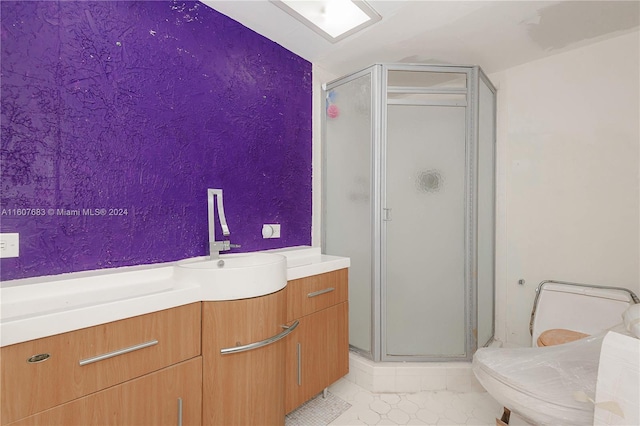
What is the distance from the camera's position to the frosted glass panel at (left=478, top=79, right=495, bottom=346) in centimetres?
221

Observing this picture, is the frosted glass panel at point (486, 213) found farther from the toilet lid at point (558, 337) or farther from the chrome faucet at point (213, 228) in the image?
the chrome faucet at point (213, 228)

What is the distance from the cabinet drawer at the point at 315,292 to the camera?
5.44ft

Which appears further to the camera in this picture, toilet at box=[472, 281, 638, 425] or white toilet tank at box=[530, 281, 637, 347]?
white toilet tank at box=[530, 281, 637, 347]

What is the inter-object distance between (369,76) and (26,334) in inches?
84.7

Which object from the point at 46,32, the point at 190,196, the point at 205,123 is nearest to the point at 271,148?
the point at 205,123

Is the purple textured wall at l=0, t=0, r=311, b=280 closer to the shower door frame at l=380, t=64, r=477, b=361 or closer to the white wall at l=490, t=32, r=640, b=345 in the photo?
the shower door frame at l=380, t=64, r=477, b=361

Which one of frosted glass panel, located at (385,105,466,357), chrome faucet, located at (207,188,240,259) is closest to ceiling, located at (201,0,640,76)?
frosted glass panel, located at (385,105,466,357)

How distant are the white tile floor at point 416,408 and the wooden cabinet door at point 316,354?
182 mm

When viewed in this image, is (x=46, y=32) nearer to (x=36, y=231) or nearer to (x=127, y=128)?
(x=127, y=128)

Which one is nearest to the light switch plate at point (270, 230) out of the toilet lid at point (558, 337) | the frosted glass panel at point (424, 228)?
the frosted glass panel at point (424, 228)

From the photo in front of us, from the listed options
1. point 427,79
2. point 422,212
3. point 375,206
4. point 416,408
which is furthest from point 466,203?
point 416,408

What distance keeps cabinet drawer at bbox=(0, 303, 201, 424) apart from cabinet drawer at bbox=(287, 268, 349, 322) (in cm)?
57

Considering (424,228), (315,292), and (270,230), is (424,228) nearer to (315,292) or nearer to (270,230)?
(315,292)

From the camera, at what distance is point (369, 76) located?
2.15 metres
